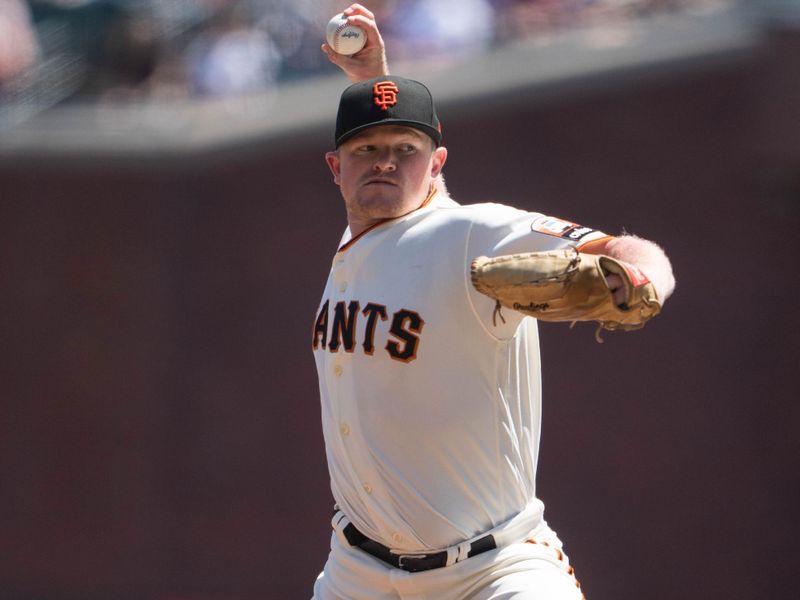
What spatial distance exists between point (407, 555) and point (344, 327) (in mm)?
673

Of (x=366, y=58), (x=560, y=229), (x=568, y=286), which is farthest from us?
(x=366, y=58)

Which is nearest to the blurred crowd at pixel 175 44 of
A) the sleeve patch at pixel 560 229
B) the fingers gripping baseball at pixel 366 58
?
the fingers gripping baseball at pixel 366 58

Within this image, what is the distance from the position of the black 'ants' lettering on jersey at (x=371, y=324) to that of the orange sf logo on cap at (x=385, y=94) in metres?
0.58

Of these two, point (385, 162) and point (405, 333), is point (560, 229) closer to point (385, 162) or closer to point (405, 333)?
point (405, 333)

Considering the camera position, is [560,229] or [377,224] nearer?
[560,229]

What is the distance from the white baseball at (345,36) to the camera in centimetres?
413

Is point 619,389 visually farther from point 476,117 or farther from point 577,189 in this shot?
point 476,117

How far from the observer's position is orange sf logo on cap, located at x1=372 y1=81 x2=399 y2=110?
11.7ft

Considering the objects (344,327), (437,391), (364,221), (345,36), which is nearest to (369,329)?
(344,327)

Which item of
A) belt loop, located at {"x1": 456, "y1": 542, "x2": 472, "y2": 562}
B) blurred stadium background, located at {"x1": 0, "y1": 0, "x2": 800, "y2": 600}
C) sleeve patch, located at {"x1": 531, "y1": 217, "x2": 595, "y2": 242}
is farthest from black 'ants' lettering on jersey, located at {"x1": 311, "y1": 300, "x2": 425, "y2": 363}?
blurred stadium background, located at {"x1": 0, "y1": 0, "x2": 800, "y2": 600}

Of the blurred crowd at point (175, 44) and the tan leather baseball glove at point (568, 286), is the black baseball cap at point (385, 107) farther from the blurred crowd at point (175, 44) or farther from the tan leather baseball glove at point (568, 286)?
the blurred crowd at point (175, 44)

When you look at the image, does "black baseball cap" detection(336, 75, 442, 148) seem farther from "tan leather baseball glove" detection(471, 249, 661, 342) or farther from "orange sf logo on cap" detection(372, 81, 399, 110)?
"tan leather baseball glove" detection(471, 249, 661, 342)

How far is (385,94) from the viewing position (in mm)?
A: 3586

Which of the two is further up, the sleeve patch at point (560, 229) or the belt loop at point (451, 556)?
the sleeve patch at point (560, 229)
